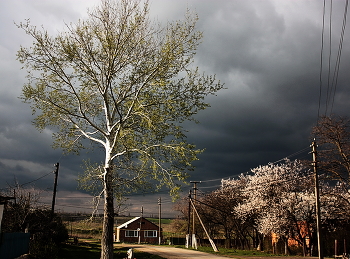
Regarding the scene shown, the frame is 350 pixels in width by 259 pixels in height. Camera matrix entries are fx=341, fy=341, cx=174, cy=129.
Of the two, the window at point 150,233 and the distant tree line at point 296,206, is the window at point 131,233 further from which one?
the distant tree line at point 296,206

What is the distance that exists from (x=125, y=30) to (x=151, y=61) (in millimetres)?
1677

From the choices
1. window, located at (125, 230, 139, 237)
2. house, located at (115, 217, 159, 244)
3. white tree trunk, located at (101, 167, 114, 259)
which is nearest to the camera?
white tree trunk, located at (101, 167, 114, 259)

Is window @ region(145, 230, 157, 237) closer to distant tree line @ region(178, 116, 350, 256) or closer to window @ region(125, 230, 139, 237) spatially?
window @ region(125, 230, 139, 237)

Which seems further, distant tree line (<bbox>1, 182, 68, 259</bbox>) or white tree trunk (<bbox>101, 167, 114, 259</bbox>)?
distant tree line (<bbox>1, 182, 68, 259</bbox>)

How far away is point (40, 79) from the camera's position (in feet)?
48.3

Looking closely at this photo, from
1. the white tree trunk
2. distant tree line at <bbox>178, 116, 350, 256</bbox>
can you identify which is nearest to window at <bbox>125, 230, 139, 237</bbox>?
distant tree line at <bbox>178, 116, 350, 256</bbox>

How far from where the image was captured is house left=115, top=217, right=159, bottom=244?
75.2 metres

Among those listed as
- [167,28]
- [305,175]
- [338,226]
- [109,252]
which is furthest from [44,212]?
[338,226]

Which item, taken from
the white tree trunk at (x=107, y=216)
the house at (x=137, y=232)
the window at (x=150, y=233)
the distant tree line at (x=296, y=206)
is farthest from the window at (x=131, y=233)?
the white tree trunk at (x=107, y=216)

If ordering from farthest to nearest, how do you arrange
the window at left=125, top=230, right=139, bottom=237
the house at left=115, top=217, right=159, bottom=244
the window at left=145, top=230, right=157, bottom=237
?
the window at left=145, top=230, right=157, bottom=237
the window at left=125, top=230, right=139, bottom=237
the house at left=115, top=217, right=159, bottom=244

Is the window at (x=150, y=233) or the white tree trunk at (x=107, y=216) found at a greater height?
the white tree trunk at (x=107, y=216)

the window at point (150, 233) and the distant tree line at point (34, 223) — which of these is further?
the window at point (150, 233)

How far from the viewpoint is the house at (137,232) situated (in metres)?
75.2

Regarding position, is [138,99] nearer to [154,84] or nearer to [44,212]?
[154,84]
